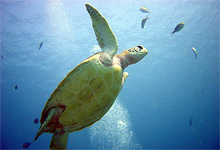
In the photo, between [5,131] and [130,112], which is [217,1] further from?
[5,131]

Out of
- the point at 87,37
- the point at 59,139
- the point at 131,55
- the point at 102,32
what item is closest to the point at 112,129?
the point at 87,37

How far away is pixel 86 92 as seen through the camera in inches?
92.0

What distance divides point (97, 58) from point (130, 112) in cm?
6268

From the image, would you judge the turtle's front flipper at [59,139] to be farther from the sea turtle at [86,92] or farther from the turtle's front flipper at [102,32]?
the turtle's front flipper at [102,32]

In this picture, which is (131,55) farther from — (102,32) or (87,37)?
(87,37)

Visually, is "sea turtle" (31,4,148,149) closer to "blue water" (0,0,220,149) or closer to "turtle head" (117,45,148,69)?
"turtle head" (117,45,148,69)

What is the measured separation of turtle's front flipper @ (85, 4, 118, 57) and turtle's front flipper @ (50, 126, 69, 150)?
6.33ft

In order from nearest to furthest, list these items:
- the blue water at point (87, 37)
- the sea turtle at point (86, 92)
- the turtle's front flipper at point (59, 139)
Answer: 1. the sea turtle at point (86, 92)
2. the turtle's front flipper at point (59, 139)
3. the blue water at point (87, 37)

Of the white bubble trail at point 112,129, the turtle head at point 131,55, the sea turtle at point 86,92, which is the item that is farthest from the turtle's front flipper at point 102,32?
the white bubble trail at point 112,129

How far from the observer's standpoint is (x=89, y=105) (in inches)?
98.6

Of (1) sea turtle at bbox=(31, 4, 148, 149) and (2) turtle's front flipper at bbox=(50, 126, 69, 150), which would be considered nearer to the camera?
(1) sea turtle at bbox=(31, 4, 148, 149)

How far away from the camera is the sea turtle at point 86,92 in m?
2.21

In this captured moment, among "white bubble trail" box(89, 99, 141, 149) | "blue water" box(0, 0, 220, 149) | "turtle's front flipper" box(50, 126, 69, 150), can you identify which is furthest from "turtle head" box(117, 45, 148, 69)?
"white bubble trail" box(89, 99, 141, 149)

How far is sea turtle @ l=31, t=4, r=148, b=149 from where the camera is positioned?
2207 millimetres
